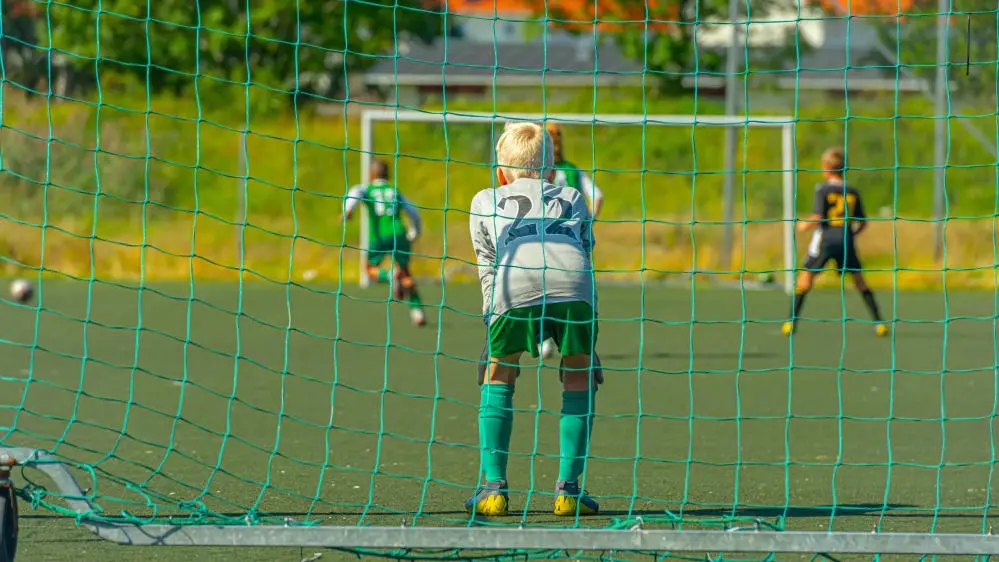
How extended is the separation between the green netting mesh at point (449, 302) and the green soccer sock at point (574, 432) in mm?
190

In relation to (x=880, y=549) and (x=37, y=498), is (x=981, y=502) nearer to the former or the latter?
(x=880, y=549)

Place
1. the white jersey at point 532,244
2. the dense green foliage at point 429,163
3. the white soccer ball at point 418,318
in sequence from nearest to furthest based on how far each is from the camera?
the white jersey at point 532,244, the white soccer ball at point 418,318, the dense green foliage at point 429,163

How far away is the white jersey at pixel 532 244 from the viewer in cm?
474

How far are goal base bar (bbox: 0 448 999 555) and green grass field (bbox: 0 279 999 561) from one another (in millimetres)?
413

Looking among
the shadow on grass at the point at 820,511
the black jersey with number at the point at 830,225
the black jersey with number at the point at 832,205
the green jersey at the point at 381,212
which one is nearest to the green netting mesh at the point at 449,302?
the shadow on grass at the point at 820,511

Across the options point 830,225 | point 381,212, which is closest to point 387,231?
point 381,212

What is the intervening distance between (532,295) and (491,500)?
0.70 m

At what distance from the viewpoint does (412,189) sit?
78.1 feet

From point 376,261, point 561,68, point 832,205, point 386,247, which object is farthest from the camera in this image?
point 561,68

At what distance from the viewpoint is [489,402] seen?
15.8 feet

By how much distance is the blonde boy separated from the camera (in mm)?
4742

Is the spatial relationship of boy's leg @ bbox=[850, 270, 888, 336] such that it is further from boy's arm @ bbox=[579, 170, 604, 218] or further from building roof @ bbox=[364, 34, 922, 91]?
building roof @ bbox=[364, 34, 922, 91]

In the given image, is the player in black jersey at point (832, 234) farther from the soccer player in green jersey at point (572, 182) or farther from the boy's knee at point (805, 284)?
the soccer player in green jersey at point (572, 182)

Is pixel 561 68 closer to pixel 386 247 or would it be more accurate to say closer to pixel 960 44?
pixel 960 44
